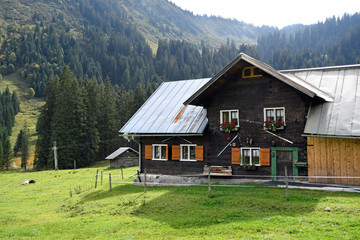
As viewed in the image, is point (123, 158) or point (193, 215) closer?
point (193, 215)

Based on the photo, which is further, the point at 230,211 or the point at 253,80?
the point at 253,80

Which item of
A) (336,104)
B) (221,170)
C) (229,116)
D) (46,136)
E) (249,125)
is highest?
(336,104)

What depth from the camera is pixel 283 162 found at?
20.3 metres

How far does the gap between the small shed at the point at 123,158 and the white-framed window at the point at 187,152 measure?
82.8 ft

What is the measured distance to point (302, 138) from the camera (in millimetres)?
19578

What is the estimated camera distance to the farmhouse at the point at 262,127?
1805 centimetres

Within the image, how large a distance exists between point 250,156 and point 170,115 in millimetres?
7769

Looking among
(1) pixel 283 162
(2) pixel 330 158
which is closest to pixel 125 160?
(1) pixel 283 162

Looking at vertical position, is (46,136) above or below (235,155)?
above

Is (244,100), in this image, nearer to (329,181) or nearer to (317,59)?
(329,181)

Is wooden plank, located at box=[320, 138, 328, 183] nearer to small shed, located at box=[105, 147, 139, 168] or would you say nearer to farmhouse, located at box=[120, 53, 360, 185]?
farmhouse, located at box=[120, 53, 360, 185]

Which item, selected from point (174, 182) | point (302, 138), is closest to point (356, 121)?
point (302, 138)

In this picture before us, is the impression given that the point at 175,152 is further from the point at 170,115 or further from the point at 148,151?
the point at 170,115

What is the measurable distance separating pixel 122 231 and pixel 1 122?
421 ft
